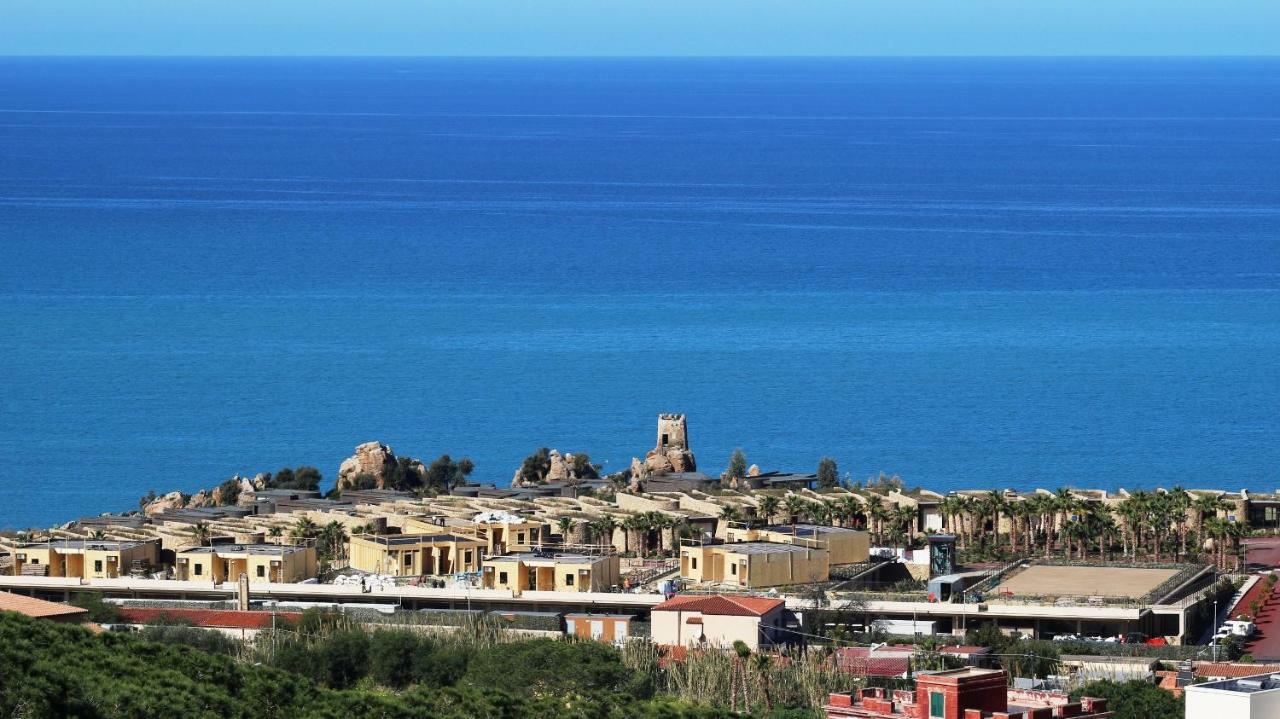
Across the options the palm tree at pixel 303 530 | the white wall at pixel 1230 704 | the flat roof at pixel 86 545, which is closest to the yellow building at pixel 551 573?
the palm tree at pixel 303 530

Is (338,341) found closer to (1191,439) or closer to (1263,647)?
(1191,439)

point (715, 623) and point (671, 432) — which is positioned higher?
point (671, 432)

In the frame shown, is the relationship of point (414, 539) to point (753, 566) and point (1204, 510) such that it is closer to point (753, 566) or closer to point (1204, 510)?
point (753, 566)

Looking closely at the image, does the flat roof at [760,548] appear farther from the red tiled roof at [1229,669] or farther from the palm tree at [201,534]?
the red tiled roof at [1229,669]

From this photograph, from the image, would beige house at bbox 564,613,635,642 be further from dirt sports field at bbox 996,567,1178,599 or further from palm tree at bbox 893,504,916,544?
palm tree at bbox 893,504,916,544

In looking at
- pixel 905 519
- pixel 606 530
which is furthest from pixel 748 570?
pixel 905 519

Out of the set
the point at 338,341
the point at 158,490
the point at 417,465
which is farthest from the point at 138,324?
the point at 417,465
